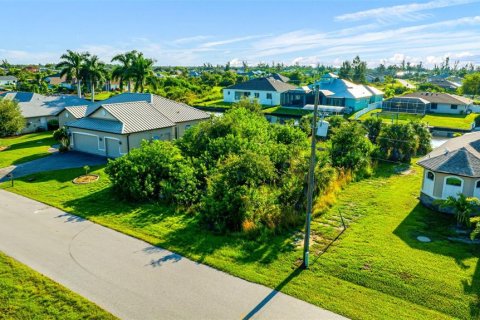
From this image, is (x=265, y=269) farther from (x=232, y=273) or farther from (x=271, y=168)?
(x=271, y=168)

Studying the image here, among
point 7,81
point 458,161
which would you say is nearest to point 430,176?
point 458,161

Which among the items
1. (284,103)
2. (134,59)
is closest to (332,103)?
(284,103)

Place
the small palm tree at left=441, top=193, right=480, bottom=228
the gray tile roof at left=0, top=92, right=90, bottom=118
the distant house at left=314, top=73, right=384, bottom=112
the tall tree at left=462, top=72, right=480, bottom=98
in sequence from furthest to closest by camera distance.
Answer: the tall tree at left=462, top=72, right=480, bottom=98, the distant house at left=314, top=73, right=384, bottom=112, the gray tile roof at left=0, top=92, right=90, bottom=118, the small palm tree at left=441, top=193, right=480, bottom=228

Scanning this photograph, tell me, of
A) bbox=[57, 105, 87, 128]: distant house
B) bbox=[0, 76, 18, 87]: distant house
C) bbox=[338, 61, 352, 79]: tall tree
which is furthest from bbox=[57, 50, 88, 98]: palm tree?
bbox=[338, 61, 352, 79]: tall tree

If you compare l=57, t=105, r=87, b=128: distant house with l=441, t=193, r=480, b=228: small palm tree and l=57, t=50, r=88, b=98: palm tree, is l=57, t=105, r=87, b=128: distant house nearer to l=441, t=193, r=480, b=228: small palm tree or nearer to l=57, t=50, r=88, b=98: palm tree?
l=57, t=50, r=88, b=98: palm tree

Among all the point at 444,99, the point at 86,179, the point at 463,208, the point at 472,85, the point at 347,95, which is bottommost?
the point at 86,179

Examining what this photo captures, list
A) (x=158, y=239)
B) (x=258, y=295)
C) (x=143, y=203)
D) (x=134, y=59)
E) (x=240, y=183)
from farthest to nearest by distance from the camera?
(x=134, y=59) < (x=143, y=203) < (x=240, y=183) < (x=158, y=239) < (x=258, y=295)

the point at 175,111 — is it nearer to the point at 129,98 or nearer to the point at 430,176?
the point at 129,98
